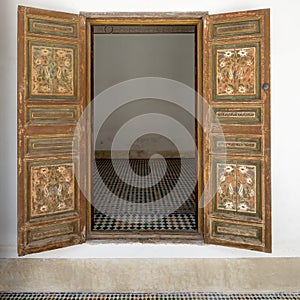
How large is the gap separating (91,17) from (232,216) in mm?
1648

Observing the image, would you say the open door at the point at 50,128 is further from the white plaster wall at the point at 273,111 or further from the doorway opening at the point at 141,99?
the doorway opening at the point at 141,99

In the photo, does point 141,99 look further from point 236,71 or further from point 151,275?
point 151,275

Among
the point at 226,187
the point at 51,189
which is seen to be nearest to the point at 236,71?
the point at 226,187

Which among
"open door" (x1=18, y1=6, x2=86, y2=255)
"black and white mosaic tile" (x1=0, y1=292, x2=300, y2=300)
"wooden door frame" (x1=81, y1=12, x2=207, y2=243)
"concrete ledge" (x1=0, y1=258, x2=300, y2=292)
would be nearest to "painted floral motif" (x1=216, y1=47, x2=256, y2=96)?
"wooden door frame" (x1=81, y1=12, x2=207, y2=243)

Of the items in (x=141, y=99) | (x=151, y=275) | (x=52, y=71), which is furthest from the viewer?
(x=141, y=99)

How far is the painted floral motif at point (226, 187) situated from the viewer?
252 cm

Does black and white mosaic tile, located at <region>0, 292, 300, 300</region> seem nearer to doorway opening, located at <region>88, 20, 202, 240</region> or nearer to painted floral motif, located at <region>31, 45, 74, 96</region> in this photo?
painted floral motif, located at <region>31, 45, 74, 96</region>

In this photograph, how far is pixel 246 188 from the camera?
248 centimetres

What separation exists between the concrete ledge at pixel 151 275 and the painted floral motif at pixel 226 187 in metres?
0.39

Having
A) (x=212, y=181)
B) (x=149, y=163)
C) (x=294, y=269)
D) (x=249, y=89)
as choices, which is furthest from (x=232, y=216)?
(x=149, y=163)

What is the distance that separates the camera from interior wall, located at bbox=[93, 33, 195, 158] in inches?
323

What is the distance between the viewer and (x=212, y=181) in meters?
2.57

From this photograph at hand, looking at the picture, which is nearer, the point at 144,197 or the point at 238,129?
the point at 238,129

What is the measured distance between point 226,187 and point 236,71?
2.53 feet
